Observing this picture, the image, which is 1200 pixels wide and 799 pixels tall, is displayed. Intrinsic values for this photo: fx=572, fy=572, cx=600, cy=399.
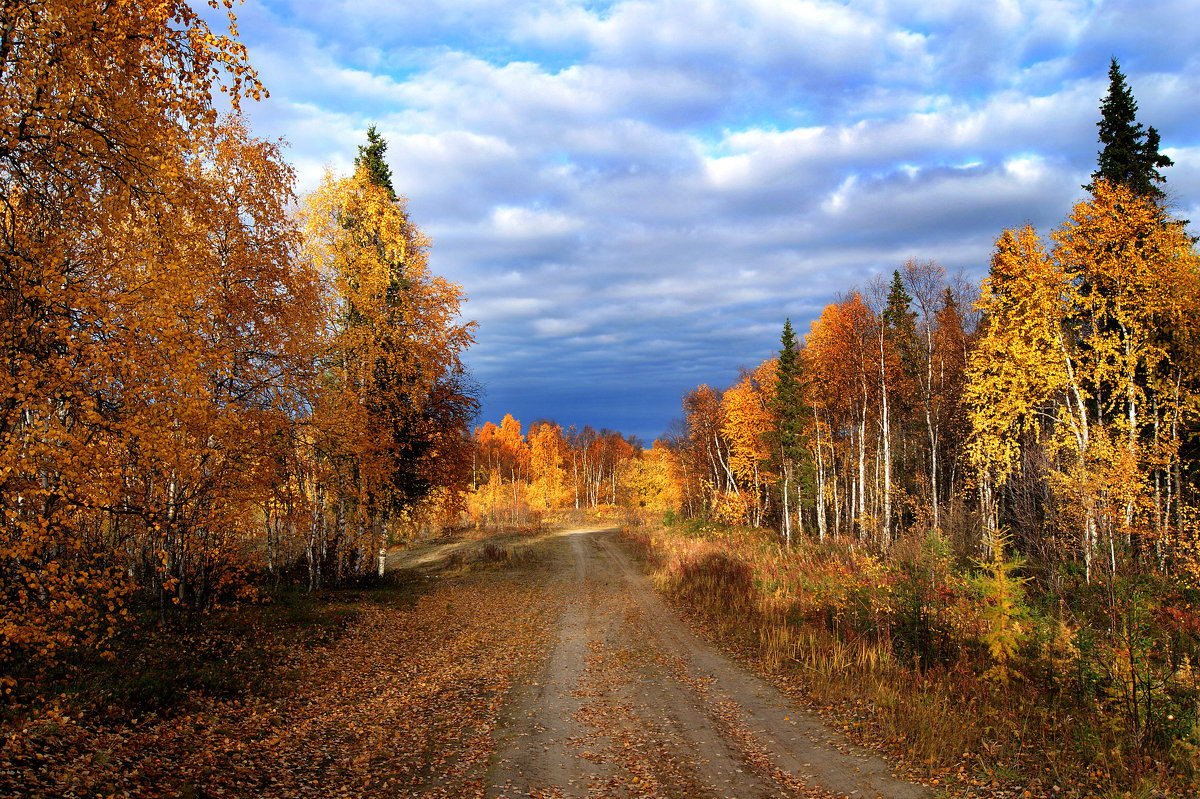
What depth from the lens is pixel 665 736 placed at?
25.7ft

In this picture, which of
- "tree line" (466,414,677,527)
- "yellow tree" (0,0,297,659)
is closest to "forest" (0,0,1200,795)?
"yellow tree" (0,0,297,659)

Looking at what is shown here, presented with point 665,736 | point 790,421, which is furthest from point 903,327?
point 665,736

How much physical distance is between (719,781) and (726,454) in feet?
132

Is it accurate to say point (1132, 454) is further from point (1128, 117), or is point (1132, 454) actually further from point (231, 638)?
point (231, 638)

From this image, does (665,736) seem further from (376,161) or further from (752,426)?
(752,426)

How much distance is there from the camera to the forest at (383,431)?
6.08 meters

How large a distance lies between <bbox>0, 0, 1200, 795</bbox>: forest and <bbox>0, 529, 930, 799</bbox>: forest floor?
0.83m

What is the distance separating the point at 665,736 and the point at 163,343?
805cm

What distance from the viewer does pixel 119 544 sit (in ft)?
31.0

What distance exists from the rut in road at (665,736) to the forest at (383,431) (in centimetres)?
91

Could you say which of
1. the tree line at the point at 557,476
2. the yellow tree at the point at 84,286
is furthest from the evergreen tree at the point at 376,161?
the tree line at the point at 557,476

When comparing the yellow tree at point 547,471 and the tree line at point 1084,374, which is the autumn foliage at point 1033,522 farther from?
the yellow tree at point 547,471

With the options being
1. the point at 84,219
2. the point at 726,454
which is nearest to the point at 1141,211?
the point at 84,219

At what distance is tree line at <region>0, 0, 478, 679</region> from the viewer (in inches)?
229
